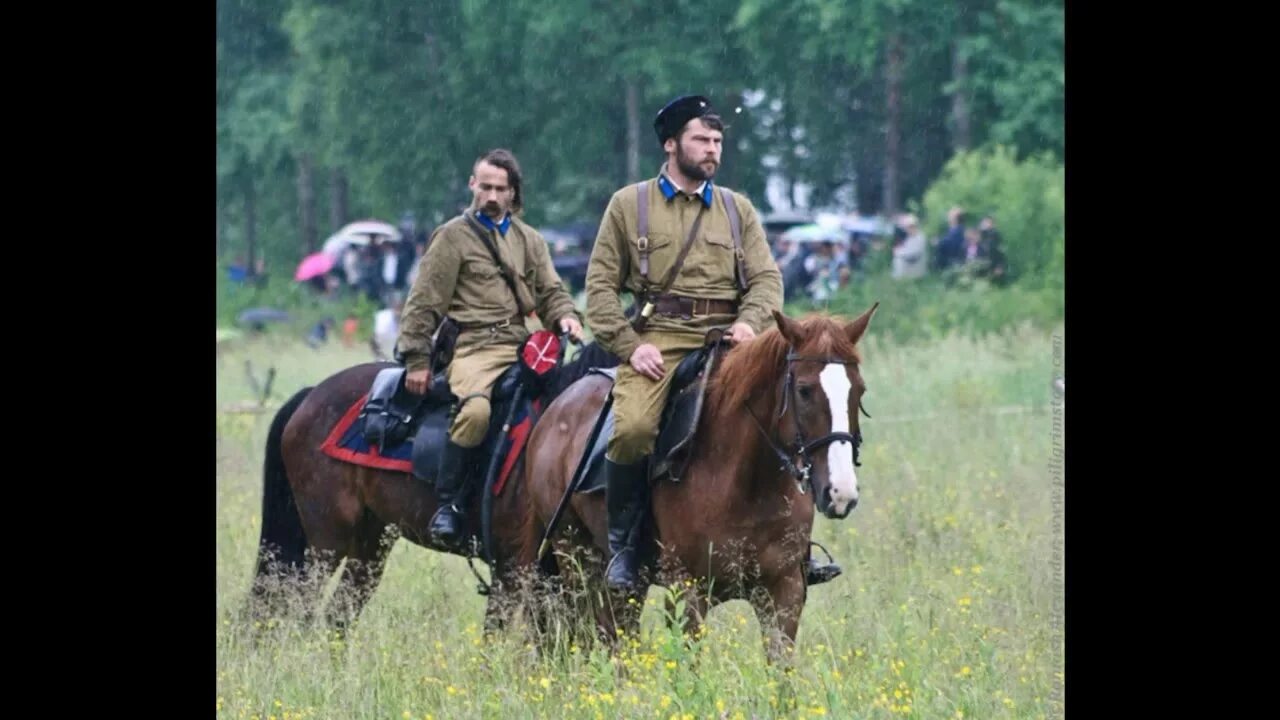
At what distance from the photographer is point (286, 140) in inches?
1977

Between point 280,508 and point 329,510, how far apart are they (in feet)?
1.53

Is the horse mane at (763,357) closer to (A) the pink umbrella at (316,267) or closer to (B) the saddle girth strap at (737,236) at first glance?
(B) the saddle girth strap at (737,236)

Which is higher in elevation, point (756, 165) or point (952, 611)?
point (756, 165)

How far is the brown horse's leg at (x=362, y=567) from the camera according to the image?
11711 millimetres

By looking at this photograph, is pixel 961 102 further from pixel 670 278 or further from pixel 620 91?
pixel 670 278

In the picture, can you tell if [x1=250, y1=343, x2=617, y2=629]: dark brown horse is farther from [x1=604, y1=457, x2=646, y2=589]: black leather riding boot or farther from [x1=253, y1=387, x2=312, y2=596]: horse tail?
[x1=604, y1=457, x2=646, y2=589]: black leather riding boot

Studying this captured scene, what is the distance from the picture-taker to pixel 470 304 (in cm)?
1154

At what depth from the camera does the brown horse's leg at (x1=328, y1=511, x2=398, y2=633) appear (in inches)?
461

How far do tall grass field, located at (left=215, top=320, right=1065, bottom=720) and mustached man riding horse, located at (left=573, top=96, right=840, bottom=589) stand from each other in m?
0.90

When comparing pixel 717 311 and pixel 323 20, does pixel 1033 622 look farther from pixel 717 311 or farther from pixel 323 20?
pixel 323 20

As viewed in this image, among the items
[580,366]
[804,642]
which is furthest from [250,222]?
[804,642]
